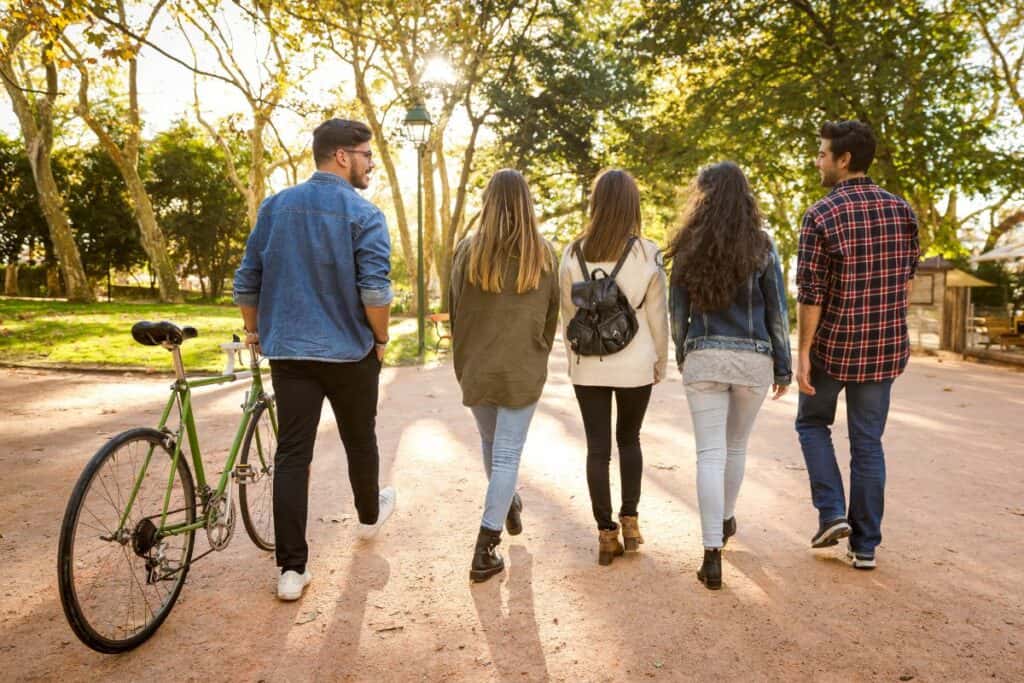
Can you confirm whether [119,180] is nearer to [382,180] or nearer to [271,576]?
[382,180]

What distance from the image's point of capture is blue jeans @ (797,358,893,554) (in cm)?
374

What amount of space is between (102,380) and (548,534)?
8.59 m

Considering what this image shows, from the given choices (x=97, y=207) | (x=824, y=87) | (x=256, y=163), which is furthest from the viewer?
(x=97, y=207)

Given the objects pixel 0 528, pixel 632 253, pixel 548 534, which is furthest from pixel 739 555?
pixel 0 528

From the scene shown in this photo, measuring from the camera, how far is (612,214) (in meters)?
3.61

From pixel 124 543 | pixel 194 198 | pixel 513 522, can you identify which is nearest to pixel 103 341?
pixel 513 522

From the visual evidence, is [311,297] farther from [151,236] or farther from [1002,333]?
[151,236]

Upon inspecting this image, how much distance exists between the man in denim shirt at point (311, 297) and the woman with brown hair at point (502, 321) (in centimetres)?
41

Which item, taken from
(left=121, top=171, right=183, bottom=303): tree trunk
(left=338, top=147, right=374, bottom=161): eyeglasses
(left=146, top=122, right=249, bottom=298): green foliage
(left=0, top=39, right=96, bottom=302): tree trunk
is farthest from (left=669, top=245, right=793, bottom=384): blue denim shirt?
(left=146, top=122, right=249, bottom=298): green foliage

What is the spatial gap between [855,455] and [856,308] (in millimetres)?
722

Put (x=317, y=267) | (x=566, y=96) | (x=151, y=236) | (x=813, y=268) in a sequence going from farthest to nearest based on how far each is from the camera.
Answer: (x=151, y=236)
(x=566, y=96)
(x=813, y=268)
(x=317, y=267)

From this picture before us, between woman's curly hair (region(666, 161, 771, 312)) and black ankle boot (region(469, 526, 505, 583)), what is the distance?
1.45m

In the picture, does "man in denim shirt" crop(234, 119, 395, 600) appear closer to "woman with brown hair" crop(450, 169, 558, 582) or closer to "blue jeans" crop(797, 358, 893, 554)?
"woman with brown hair" crop(450, 169, 558, 582)

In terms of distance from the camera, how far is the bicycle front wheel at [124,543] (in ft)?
8.84
